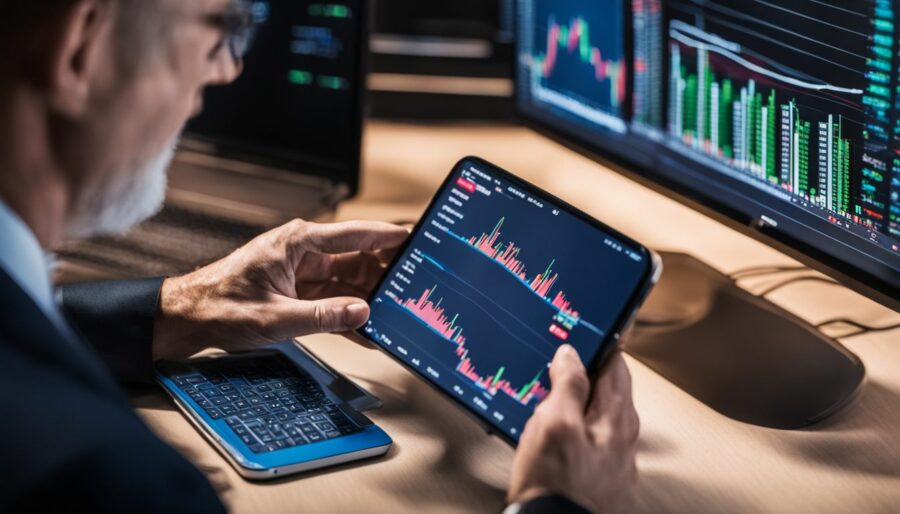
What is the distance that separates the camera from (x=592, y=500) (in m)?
0.78

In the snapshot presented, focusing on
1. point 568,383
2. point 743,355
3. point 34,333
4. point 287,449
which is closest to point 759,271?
point 743,355

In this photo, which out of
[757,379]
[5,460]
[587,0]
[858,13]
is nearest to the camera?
[5,460]

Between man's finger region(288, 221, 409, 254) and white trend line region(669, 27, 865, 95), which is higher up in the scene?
white trend line region(669, 27, 865, 95)

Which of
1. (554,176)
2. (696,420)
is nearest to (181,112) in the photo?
(696,420)

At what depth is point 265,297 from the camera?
1014 millimetres

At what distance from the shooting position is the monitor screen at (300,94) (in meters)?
1.44

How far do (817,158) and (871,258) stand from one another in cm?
11

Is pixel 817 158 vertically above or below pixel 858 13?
below

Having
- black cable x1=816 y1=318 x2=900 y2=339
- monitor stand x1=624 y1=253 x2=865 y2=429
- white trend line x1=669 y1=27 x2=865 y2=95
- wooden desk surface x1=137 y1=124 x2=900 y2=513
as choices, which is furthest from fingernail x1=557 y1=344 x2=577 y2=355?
black cable x1=816 y1=318 x2=900 y2=339

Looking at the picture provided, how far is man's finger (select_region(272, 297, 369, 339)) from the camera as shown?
0.99 metres

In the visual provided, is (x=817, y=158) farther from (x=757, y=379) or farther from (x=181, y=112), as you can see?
(x=181, y=112)

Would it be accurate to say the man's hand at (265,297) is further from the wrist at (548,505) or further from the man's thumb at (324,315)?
the wrist at (548,505)

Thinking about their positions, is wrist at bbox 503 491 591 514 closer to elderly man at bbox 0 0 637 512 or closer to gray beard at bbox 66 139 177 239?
elderly man at bbox 0 0 637 512

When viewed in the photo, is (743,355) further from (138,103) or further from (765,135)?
(138,103)
